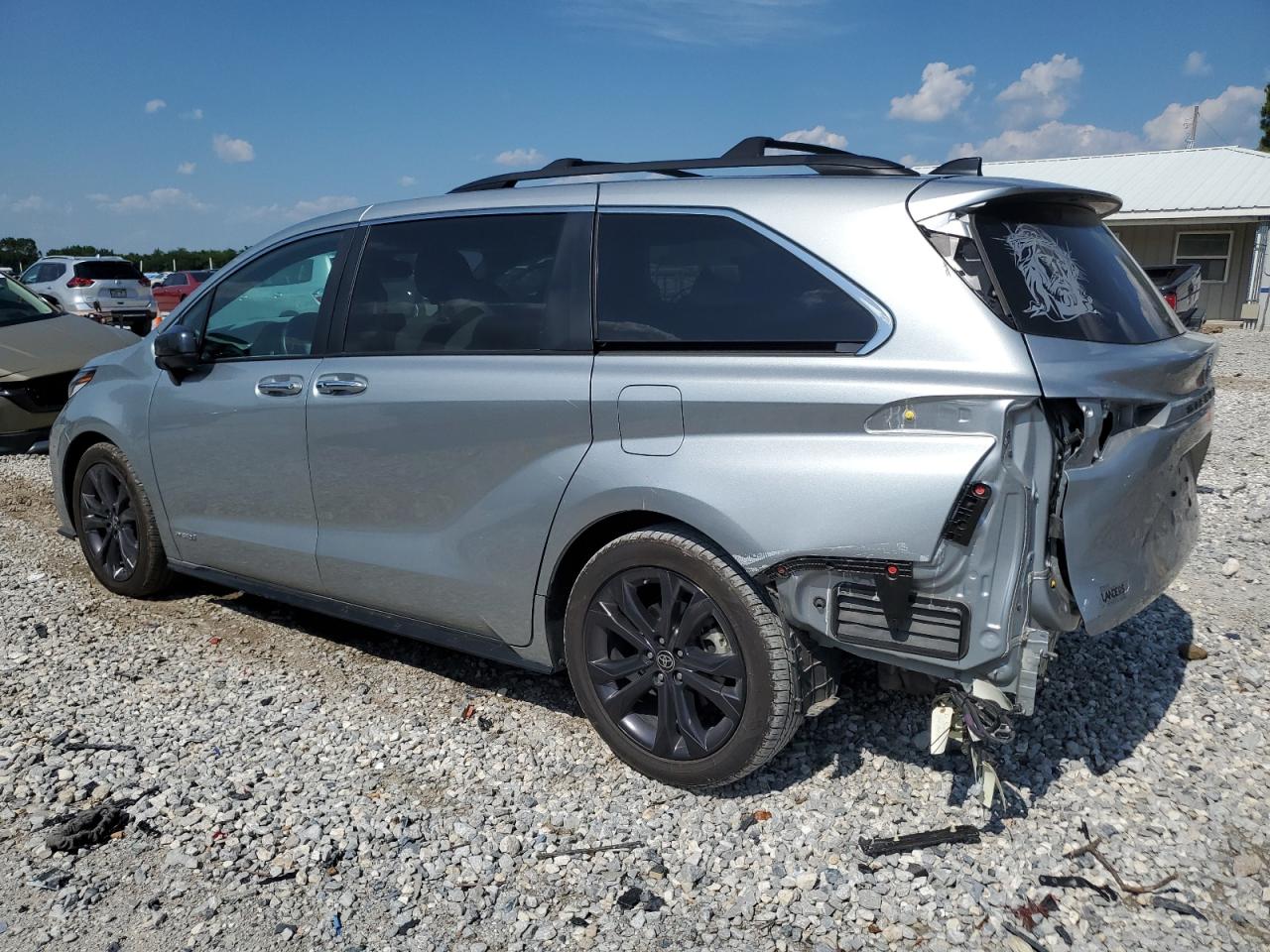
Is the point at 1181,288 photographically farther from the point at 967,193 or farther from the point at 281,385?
the point at 281,385

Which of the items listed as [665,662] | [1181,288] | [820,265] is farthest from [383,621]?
[1181,288]

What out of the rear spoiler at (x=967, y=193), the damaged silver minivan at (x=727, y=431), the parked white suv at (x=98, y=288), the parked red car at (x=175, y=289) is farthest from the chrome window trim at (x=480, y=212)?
the parked red car at (x=175, y=289)

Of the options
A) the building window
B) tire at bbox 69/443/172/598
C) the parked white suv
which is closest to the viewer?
tire at bbox 69/443/172/598

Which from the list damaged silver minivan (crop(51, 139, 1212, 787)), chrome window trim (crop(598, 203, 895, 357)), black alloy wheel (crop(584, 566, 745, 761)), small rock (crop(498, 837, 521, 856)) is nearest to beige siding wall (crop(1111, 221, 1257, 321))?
damaged silver minivan (crop(51, 139, 1212, 787))

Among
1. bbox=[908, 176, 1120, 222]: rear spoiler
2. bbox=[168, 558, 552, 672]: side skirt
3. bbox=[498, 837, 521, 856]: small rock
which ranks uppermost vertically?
bbox=[908, 176, 1120, 222]: rear spoiler

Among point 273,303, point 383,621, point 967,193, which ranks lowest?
point 383,621

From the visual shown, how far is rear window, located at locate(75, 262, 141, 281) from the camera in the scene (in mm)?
23203

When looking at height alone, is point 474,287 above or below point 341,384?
above

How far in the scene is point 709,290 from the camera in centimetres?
318

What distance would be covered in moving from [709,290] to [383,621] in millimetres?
1920

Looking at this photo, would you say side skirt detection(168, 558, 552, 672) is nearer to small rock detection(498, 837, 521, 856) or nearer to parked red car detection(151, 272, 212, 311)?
small rock detection(498, 837, 521, 856)

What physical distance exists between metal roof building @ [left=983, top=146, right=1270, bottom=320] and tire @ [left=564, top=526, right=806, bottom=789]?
20954mm

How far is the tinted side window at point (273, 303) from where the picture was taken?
4227 millimetres

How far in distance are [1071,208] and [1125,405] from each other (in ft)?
2.57
